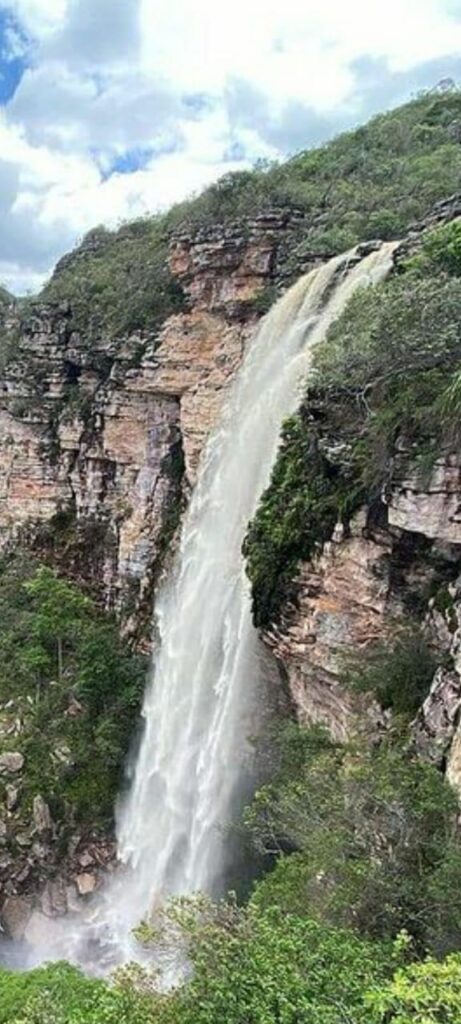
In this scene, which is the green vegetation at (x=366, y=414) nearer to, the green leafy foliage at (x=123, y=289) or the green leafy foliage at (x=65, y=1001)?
the green leafy foliage at (x=65, y=1001)

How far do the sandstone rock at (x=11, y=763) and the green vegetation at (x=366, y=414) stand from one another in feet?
31.5

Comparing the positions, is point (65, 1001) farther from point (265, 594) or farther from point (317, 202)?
point (317, 202)

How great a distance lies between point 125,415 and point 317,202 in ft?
31.0

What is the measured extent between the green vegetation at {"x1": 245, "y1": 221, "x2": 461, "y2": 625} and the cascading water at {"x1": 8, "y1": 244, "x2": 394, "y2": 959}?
97.0 inches

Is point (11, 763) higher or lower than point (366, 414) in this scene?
lower

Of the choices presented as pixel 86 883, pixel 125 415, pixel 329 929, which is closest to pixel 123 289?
pixel 125 415

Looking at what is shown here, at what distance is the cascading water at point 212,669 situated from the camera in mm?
16766

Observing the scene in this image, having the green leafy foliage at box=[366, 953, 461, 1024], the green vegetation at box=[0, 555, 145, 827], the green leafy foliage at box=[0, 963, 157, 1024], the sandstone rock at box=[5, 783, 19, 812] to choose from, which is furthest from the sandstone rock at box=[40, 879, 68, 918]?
the green leafy foliage at box=[366, 953, 461, 1024]

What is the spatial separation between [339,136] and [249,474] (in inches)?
982

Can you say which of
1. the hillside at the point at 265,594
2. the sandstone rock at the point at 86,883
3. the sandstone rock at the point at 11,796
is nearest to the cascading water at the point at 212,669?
the hillside at the point at 265,594

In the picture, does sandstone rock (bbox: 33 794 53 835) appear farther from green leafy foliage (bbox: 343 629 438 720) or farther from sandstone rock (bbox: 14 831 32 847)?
green leafy foliage (bbox: 343 629 438 720)

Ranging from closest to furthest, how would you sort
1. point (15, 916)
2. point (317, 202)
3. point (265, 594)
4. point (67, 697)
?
1. point (265, 594)
2. point (15, 916)
3. point (67, 697)
4. point (317, 202)

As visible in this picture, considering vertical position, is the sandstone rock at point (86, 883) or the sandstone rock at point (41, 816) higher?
the sandstone rock at point (41, 816)

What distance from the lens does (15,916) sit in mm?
18453
